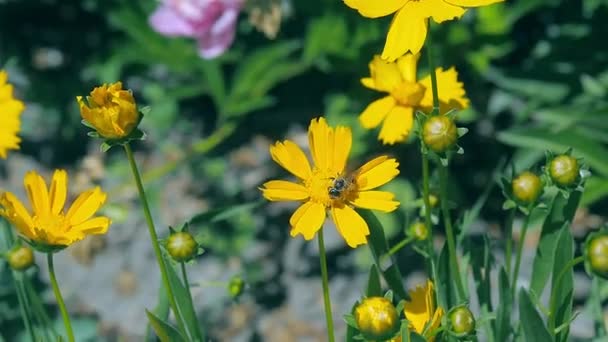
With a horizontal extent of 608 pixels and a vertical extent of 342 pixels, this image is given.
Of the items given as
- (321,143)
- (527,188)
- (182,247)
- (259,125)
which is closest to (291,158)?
(321,143)

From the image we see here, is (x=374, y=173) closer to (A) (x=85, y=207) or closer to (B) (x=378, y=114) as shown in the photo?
(B) (x=378, y=114)

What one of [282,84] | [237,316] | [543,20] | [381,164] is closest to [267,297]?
[237,316]

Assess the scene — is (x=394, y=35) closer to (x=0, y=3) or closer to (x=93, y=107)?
(x=93, y=107)

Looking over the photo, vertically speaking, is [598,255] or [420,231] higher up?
[420,231]

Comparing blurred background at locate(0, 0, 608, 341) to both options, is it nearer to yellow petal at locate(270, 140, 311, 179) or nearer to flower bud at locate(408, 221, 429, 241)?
flower bud at locate(408, 221, 429, 241)

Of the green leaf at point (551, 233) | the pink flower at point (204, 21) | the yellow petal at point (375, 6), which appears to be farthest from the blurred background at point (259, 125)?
the yellow petal at point (375, 6)

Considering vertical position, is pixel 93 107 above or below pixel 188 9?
below
